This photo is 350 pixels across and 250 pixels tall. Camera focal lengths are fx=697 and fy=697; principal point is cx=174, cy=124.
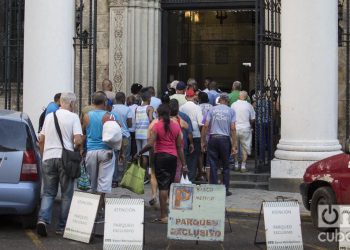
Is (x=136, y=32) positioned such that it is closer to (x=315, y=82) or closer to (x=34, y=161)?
(x=315, y=82)

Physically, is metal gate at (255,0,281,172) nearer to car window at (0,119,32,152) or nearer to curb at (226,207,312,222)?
curb at (226,207,312,222)

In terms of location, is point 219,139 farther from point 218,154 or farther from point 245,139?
point 245,139

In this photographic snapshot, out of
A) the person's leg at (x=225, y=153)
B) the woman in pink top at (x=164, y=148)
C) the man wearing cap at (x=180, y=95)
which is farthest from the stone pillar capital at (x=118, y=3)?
the woman in pink top at (x=164, y=148)

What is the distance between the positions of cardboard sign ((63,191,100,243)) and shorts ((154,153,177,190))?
1.59 metres

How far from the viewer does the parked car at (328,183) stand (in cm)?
877

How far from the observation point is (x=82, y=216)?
8352 mm

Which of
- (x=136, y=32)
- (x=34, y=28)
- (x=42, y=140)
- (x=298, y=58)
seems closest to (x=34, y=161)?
(x=42, y=140)

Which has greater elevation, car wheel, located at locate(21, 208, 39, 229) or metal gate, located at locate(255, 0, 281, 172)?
metal gate, located at locate(255, 0, 281, 172)

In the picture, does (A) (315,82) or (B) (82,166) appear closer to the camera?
(B) (82,166)

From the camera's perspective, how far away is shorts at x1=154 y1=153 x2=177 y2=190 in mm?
9680

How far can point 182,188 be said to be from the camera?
8188 mm

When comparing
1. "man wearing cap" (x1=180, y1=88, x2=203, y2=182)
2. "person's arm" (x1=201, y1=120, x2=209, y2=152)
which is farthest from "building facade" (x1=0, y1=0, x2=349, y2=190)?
"man wearing cap" (x1=180, y1=88, x2=203, y2=182)

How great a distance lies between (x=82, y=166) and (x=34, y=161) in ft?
2.30

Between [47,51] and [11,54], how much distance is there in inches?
182
